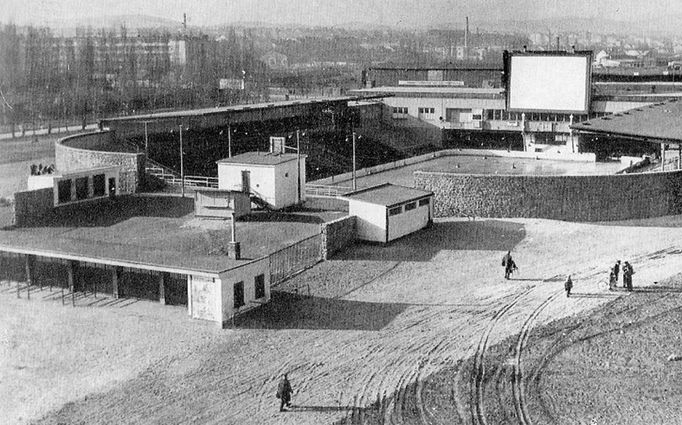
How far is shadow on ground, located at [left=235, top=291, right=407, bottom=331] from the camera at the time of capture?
929 inches

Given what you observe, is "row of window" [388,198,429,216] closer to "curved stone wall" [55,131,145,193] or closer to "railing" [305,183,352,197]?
"railing" [305,183,352,197]

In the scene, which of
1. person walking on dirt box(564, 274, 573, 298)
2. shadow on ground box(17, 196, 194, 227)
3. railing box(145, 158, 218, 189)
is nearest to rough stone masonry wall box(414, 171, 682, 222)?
person walking on dirt box(564, 274, 573, 298)

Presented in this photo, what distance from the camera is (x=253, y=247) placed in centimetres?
3002

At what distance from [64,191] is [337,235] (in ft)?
40.2

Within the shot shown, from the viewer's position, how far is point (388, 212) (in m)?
32.3

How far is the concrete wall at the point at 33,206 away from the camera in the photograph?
32969 millimetres

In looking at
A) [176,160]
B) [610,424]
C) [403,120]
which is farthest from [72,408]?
[403,120]

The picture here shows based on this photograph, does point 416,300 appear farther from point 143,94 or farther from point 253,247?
point 143,94

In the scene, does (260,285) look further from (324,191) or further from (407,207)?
(324,191)

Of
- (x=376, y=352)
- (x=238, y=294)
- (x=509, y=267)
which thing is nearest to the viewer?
(x=376, y=352)

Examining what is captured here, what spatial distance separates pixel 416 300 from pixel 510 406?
754cm

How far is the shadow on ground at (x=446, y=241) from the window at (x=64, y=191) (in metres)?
12.4

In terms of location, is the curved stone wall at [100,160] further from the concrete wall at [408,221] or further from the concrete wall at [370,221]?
the concrete wall at [408,221]

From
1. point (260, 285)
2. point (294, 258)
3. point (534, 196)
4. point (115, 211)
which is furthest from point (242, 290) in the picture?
point (534, 196)
